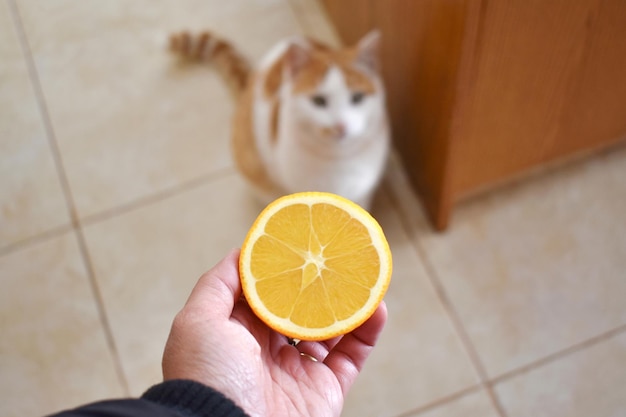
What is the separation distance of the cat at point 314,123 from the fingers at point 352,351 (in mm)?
431

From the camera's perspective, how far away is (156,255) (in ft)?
4.55

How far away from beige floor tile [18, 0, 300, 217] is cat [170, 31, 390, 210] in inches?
8.4

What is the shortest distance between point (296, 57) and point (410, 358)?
0.67 m

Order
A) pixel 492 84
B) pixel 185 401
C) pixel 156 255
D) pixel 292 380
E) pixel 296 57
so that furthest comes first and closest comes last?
pixel 156 255
pixel 296 57
pixel 492 84
pixel 292 380
pixel 185 401

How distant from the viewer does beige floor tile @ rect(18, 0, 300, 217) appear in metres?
1.49

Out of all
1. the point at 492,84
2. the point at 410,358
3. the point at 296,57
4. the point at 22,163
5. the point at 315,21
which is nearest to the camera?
the point at 492,84

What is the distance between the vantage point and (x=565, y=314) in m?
1.27

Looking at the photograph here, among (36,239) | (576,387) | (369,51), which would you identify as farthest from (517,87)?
(36,239)

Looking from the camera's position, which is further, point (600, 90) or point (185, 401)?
point (600, 90)

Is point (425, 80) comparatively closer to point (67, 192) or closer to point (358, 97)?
point (358, 97)

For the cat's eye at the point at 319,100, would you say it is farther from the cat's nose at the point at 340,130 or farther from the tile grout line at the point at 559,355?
the tile grout line at the point at 559,355

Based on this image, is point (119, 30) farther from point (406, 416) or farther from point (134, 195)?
point (406, 416)

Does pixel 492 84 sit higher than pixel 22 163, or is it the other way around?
pixel 492 84

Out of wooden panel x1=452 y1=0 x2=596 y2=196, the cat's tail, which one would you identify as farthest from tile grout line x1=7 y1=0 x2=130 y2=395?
wooden panel x1=452 y1=0 x2=596 y2=196
